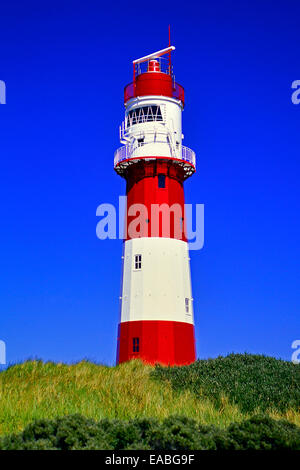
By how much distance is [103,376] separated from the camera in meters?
19.1

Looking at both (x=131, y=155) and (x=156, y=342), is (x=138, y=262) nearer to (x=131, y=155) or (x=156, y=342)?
(x=156, y=342)

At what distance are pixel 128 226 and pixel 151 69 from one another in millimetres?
9255

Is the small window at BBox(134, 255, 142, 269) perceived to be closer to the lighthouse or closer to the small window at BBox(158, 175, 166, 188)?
the lighthouse

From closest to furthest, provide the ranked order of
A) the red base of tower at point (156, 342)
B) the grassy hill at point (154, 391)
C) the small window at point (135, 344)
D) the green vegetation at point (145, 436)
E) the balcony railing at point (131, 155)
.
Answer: the green vegetation at point (145, 436) < the grassy hill at point (154, 391) < the red base of tower at point (156, 342) < the small window at point (135, 344) < the balcony railing at point (131, 155)

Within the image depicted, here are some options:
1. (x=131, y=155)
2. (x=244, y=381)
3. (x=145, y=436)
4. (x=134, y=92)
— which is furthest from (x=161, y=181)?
(x=145, y=436)

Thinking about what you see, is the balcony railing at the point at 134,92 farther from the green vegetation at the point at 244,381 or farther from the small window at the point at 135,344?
the green vegetation at the point at 244,381

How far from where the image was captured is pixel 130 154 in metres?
31.8

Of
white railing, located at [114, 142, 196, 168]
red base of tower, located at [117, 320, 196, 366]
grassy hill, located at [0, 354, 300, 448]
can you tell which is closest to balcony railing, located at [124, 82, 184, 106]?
white railing, located at [114, 142, 196, 168]

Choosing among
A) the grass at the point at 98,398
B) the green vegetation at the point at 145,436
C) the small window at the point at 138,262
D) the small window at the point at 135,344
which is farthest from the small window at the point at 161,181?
the green vegetation at the point at 145,436

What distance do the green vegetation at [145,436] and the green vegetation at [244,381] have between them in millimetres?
6301

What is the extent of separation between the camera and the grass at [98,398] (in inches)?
544

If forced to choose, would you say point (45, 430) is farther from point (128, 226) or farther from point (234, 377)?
point (128, 226)

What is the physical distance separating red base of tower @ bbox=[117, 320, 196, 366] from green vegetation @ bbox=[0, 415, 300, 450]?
17481 millimetres
